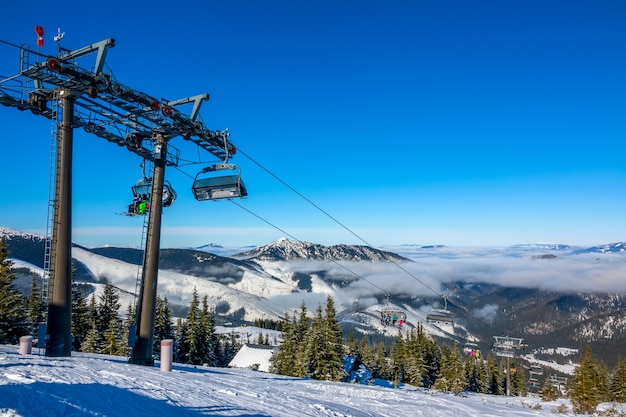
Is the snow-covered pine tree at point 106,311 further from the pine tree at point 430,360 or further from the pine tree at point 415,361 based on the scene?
the pine tree at point 430,360

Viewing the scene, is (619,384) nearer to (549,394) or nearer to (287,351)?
(287,351)

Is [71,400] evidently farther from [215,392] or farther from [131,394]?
[215,392]

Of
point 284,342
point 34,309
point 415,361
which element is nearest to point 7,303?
point 34,309

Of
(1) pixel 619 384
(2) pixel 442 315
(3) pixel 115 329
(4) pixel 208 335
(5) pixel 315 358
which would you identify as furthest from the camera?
(1) pixel 619 384

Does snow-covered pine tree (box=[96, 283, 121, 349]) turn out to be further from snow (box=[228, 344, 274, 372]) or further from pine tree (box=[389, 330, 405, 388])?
pine tree (box=[389, 330, 405, 388])

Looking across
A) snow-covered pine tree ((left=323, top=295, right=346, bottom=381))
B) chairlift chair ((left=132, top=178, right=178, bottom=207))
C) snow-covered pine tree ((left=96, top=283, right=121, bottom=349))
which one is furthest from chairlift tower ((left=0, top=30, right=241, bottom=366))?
snow-covered pine tree ((left=96, top=283, right=121, bottom=349))

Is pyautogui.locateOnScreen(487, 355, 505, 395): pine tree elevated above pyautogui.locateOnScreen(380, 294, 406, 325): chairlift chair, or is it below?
below

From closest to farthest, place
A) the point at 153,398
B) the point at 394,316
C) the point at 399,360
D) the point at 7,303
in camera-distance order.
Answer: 1. the point at 153,398
2. the point at 7,303
3. the point at 394,316
4. the point at 399,360

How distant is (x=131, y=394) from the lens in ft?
29.4

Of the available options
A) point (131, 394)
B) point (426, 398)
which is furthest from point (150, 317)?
point (426, 398)

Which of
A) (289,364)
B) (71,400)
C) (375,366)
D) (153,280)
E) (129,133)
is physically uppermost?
(129,133)

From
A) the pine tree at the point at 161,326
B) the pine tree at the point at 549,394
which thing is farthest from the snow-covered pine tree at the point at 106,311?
the pine tree at the point at 549,394

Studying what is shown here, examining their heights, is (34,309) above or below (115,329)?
above

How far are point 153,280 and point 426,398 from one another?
487 inches
